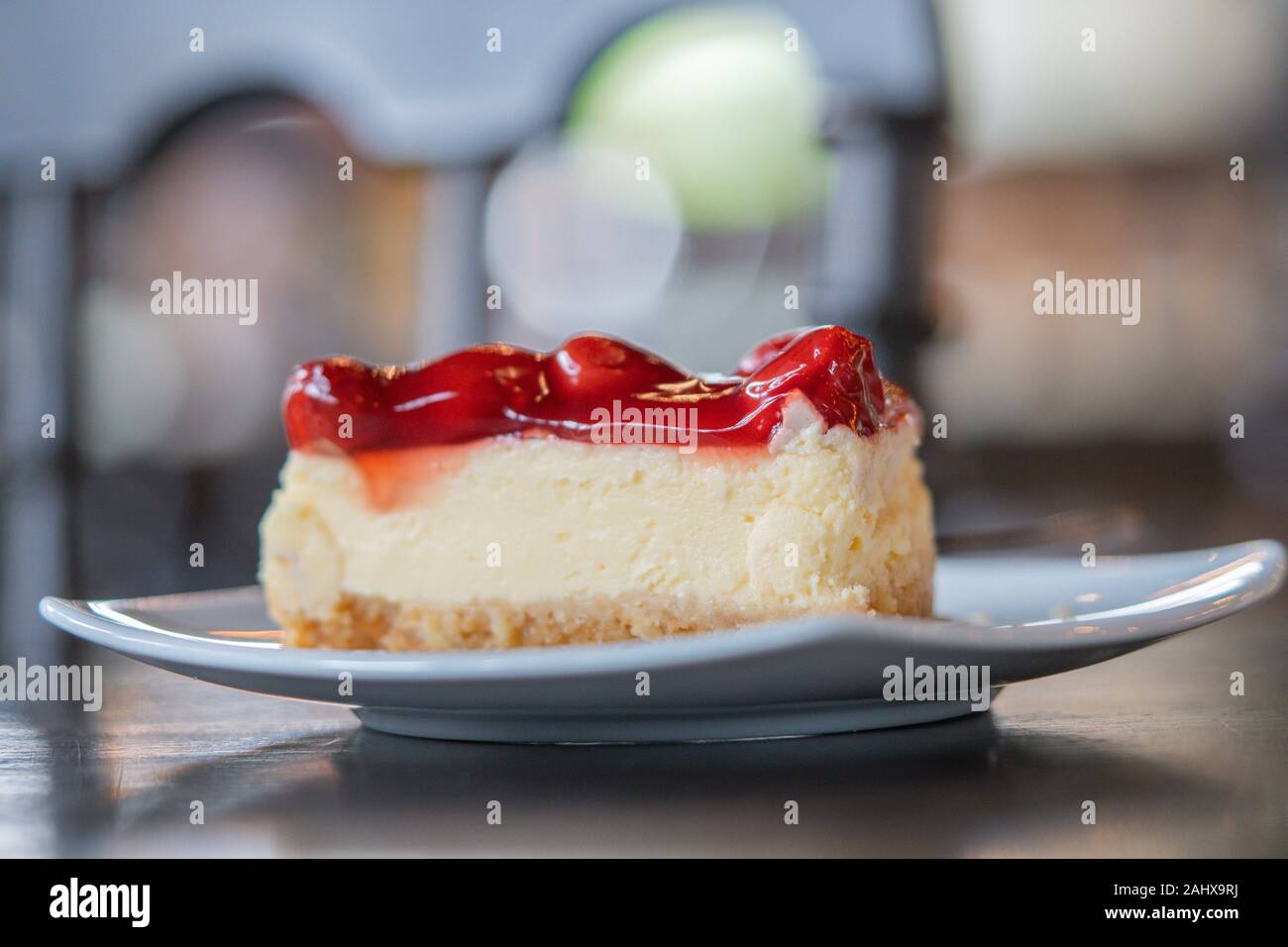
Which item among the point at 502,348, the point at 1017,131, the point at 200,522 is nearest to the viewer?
the point at 502,348

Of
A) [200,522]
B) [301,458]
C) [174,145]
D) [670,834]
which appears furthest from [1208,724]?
[174,145]
